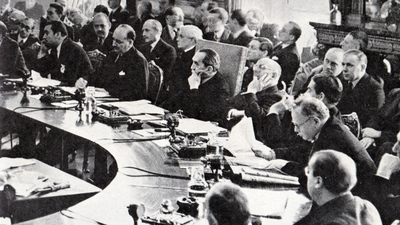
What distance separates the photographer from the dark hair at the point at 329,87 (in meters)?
3.20

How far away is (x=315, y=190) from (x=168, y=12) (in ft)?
14.2

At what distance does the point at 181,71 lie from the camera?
5109 millimetres

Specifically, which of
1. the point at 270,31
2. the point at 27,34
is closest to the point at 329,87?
the point at 270,31

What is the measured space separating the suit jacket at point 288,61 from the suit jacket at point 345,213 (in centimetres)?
306

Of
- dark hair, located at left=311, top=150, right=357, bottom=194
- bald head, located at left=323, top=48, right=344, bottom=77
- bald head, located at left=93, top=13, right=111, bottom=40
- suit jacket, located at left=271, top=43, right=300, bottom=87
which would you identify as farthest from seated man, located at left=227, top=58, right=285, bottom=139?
bald head, located at left=93, top=13, right=111, bottom=40

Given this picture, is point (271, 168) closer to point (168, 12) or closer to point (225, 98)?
point (225, 98)

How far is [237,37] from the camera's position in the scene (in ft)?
18.0

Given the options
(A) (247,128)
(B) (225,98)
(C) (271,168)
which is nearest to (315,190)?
(C) (271,168)

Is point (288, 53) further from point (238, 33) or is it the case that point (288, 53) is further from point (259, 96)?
point (259, 96)

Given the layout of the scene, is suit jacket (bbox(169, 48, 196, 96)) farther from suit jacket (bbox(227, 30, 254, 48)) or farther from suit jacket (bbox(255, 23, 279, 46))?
suit jacket (bbox(255, 23, 279, 46))

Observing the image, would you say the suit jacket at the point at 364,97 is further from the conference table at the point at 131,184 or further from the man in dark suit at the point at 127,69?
the man in dark suit at the point at 127,69

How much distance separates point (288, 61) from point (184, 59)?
1004mm

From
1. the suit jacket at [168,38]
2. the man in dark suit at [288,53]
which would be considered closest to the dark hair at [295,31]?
the man in dark suit at [288,53]

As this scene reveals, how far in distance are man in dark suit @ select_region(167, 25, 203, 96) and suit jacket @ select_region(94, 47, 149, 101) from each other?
12.2 inches
